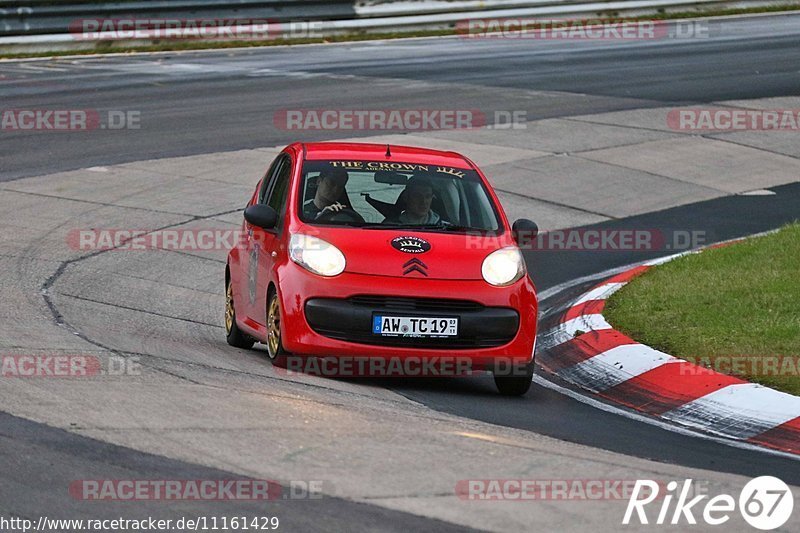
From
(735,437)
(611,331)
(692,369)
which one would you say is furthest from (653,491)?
(611,331)

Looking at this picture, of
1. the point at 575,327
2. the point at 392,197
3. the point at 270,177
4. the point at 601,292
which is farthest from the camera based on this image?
the point at 601,292

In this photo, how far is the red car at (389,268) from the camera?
8852 mm

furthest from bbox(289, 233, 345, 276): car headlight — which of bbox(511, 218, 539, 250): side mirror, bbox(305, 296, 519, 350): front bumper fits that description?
bbox(511, 218, 539, 250): side mirror

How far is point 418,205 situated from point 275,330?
1.30 metres

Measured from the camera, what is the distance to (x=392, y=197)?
9859mm

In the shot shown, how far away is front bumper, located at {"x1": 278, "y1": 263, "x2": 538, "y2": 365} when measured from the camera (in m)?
8.84

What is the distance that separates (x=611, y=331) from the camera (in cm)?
1063

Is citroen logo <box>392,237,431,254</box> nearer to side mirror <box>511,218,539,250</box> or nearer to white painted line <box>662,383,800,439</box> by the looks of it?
side mirror <box>511,218,539,250</box>

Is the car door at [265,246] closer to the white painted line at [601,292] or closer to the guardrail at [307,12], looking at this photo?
the white painted line at [601,292]

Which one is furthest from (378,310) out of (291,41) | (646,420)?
(291,41)

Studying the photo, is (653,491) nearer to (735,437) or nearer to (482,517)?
(482,517)

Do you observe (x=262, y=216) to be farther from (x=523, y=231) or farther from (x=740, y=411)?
(x=740, y=411)

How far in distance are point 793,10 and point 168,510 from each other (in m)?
34.2

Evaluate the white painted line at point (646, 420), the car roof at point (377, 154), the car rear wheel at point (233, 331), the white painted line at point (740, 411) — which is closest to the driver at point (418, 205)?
the car roof at point (377, 154)
